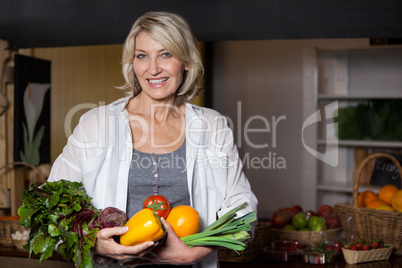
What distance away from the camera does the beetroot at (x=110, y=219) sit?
1.53 m

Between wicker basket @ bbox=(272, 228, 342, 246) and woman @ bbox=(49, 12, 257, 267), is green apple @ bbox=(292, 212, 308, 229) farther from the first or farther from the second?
woman @ bbox=(49, 12, 257, 267)

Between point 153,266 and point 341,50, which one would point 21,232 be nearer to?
point 153,266

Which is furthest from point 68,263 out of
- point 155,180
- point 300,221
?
point 300,221

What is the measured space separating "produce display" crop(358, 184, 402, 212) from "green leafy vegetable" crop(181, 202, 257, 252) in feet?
3.66

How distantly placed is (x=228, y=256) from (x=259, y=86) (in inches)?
106

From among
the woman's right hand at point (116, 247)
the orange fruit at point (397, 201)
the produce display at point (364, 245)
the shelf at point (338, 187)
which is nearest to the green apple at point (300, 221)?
the produce display at point (364, 245)

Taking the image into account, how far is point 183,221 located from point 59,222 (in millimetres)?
370

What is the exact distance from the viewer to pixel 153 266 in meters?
1.73

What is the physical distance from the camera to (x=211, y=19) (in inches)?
96.5

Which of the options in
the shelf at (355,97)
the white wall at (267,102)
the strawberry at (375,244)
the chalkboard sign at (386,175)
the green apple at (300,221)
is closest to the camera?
the strawberry at (375,244)

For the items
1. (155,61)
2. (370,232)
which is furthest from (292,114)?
(155,61)

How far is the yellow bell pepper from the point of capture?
145 cm

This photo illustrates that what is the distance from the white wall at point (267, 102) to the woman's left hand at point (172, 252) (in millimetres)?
3271

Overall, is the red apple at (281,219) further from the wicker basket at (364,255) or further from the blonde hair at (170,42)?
the blonde hair at (170,42)
